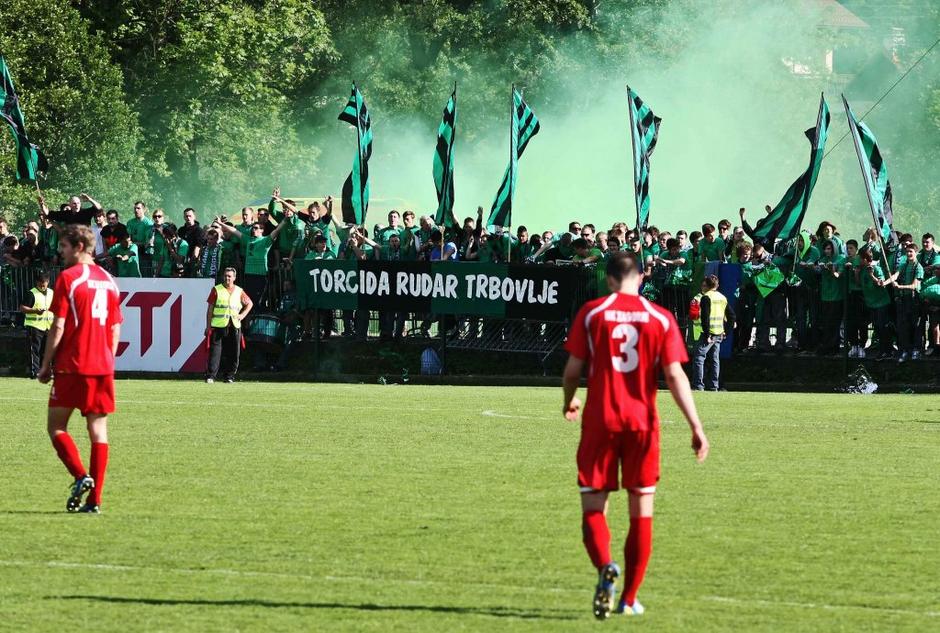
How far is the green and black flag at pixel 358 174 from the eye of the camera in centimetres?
2869

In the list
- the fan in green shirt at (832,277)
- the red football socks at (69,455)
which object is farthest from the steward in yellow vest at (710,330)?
the red football socks at (69,455)

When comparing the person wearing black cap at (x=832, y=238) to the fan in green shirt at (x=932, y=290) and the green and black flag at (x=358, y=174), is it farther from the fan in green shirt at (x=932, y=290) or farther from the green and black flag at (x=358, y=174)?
the green and black flag at (x=358, y=174)

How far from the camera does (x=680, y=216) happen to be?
6469 centimetres

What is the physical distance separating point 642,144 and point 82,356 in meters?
17.5

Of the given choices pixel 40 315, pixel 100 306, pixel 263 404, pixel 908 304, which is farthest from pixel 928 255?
pixel 100 306

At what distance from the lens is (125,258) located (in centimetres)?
2800

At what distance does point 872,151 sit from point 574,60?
36.7 meters

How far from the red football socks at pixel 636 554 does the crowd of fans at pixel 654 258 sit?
16.9 metres

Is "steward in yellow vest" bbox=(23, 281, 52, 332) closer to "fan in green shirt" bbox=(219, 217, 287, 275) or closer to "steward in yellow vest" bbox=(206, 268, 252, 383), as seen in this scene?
"steward in yellow vest" bbox=(206, 268, 252, 383)

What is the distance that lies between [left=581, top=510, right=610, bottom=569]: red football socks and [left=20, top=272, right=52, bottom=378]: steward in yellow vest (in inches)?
751

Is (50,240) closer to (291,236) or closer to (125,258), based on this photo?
(125,258)

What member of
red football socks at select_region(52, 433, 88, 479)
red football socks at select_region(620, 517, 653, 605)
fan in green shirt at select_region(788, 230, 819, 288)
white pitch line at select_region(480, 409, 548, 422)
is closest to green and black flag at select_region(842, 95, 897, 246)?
fan in green shirt at select_region(788, 230, 819, 288)

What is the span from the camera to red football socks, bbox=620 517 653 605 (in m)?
7.82

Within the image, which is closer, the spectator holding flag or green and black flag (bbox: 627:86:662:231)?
the spectator holding flag
